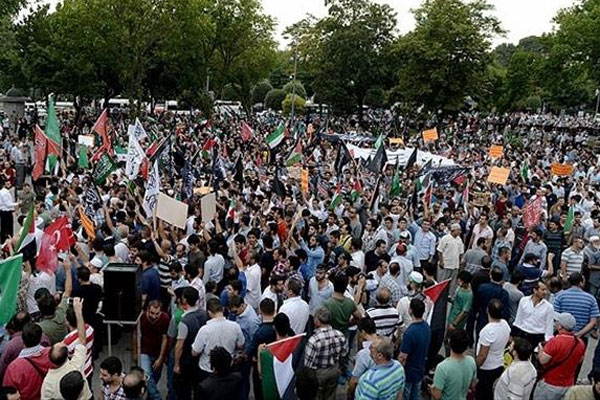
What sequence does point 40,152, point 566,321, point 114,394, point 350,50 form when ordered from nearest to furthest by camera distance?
point 114,394
point 566,321
point 40,152
point 350,50

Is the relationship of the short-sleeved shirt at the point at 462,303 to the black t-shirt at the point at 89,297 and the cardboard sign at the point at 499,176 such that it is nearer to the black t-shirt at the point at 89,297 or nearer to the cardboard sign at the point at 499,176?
the black t-shirt at the point at 89,297

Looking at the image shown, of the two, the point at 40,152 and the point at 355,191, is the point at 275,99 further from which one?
the point at 40,152

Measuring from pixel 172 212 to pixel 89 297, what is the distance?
8.07 feet

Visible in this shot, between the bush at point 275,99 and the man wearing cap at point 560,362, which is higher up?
the bush at point 275,99

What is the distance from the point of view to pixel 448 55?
142ft

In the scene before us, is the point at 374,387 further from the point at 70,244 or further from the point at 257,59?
the point at 257,59

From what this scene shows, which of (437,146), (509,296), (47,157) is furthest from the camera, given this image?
(437,146)

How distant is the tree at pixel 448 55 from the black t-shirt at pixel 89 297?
37.5m

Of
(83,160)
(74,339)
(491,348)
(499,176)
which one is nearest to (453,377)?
(491,348)

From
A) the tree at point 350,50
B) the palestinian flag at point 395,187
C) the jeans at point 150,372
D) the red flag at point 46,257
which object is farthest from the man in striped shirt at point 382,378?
the tree at point 350,50

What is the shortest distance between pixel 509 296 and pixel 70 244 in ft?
19.7

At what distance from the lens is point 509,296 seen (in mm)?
8414

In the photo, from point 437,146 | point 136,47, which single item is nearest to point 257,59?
point 136,47

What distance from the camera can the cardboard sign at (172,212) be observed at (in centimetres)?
981
